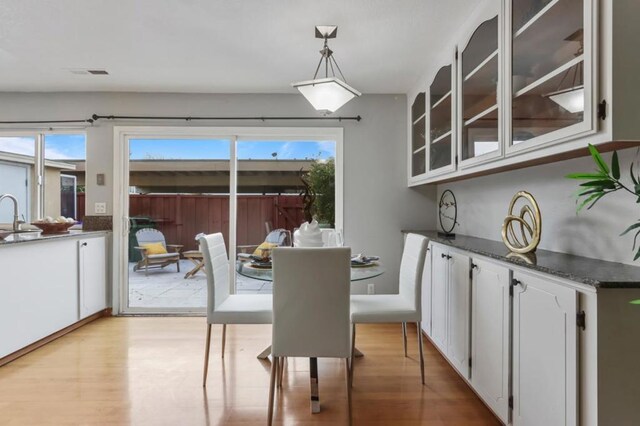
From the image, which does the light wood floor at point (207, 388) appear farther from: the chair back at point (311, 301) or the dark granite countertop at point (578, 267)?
the dark granite countertop at point (578, 267)

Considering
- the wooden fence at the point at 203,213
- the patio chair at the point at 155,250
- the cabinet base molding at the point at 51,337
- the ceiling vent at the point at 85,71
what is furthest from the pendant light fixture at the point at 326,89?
the cabinet base molding at the point at 51,337

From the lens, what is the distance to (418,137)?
3430mm

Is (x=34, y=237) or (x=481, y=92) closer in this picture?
(x=481, y=92)

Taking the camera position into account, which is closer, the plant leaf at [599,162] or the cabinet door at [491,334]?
the plant leaf at [599,162]

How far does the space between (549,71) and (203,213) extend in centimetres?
327

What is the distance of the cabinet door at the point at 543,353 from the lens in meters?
1.27

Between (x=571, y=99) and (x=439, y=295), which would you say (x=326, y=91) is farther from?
(x=439, y=295)

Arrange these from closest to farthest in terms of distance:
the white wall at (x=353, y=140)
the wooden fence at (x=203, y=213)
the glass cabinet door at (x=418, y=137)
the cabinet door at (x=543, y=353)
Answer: the cabinet door at (x=543, y=353) < the glass cabinet door at (x=418, y=137) < the white wall at (x=353, y=140) < the wooden fence at (x=203, y=213)

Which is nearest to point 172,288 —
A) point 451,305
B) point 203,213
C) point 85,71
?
point 203,213

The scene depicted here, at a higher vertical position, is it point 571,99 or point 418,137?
point 418,137

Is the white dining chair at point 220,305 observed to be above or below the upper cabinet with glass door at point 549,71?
below

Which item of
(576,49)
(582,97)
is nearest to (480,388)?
(582,97)

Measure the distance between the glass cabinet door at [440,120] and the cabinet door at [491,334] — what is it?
1.03 meters

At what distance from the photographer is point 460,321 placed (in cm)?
222
